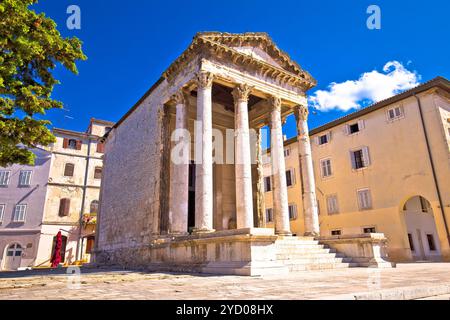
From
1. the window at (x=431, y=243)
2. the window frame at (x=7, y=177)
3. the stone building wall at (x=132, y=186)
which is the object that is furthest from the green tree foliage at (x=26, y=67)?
the window at (x=431, y=243)

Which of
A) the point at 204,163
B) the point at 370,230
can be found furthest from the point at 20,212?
the point at 370,230

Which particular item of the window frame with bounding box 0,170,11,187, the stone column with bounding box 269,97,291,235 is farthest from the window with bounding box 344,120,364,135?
the window frame with bounding box 0,170,11,187

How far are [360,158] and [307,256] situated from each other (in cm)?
1339

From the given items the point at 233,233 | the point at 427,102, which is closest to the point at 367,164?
the point at 427,102

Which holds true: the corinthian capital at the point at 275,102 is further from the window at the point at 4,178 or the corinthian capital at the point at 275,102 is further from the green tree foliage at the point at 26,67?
the window at the point at 4,178

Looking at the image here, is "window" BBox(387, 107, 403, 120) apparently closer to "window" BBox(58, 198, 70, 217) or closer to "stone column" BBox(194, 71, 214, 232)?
"stone column" BBox(194, 71, 214, 232)

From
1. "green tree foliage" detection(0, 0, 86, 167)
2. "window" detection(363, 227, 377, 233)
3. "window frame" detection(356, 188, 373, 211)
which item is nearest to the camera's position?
"green tree foliage" detection(0, 0, 86, 167)

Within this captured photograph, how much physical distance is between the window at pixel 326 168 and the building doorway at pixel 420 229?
19.4ft

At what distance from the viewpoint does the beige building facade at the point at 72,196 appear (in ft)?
90.2

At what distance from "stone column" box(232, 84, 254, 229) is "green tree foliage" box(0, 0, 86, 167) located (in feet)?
21.3

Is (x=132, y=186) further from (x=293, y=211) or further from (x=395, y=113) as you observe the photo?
(x=395, y=113)

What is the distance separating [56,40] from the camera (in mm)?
8812

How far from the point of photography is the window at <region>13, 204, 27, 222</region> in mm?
26516

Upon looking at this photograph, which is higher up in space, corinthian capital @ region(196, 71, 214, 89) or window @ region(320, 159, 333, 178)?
corinthian capital @ region(196, 71, 214, 89)
